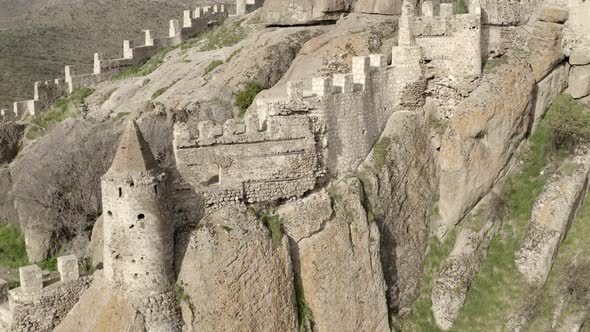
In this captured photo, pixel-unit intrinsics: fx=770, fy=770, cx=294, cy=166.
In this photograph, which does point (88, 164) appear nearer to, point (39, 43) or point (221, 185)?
point (221, 185)

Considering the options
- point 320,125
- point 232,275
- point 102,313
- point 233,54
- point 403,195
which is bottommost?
point 102,313

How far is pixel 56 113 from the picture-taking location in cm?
3622

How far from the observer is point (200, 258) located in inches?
737

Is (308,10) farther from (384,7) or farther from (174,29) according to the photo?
(174,29)

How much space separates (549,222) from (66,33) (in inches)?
2339

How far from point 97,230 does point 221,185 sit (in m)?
6.06

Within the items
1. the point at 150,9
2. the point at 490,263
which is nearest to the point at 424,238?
the point at 490,263

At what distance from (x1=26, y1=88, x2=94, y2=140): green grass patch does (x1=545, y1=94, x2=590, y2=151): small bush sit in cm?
2024

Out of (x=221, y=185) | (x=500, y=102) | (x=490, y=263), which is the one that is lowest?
(x=490, y=263)

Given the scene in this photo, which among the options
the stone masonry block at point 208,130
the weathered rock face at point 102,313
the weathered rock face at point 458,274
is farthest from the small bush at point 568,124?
the weathered rock face at point 102,313

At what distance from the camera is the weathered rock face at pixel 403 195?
74.4ft

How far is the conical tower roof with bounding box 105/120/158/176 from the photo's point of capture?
17.8m

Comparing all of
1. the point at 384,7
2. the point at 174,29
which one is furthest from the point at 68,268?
the point at 174,29

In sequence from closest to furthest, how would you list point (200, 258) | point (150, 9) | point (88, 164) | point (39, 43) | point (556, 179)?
1. point (200, 258)
2. point (556, 179)
3. point (88, 164)
4. point (39, 43)
5. point (150, 9)
